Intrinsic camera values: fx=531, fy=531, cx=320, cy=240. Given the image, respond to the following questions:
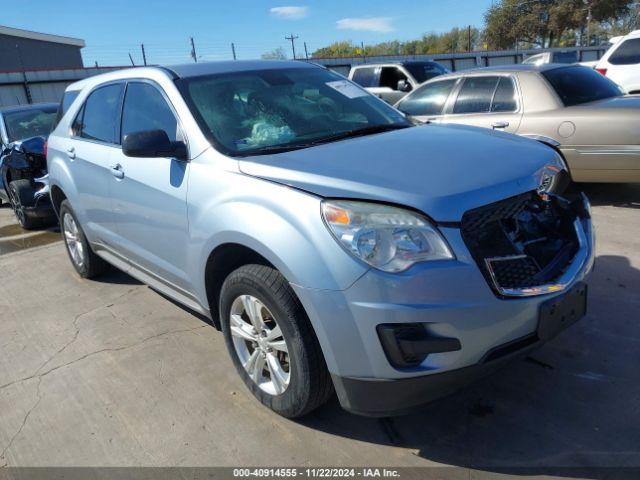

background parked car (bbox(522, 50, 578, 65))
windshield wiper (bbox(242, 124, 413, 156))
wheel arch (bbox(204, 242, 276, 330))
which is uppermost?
background parked car (bbox(522, 50, 578, 65))

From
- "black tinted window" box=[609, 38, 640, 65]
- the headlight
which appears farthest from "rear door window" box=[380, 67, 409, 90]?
the headlight

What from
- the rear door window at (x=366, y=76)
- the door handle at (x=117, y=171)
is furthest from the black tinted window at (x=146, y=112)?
the rear door window at (x=366, y=76)

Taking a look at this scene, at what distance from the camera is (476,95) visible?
6402mm

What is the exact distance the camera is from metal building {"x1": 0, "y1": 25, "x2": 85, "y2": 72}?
31.9 m

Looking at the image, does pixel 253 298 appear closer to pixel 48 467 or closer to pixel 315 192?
pixel 315 192

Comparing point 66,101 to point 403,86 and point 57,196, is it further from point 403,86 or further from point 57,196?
point 403,86

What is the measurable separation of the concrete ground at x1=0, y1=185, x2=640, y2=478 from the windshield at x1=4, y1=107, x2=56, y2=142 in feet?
16.2

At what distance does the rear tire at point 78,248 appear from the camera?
15.4 ft

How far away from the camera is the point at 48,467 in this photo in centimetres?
255

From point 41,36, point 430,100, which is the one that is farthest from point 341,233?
point 41,36

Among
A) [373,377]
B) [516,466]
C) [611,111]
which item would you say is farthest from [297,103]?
[611,111]

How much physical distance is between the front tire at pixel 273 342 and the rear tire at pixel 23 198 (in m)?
5.49

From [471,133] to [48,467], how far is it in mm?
2796

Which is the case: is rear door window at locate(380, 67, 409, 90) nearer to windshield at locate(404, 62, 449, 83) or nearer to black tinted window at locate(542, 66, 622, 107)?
windshield at locate(404, 62, 449, 83)
